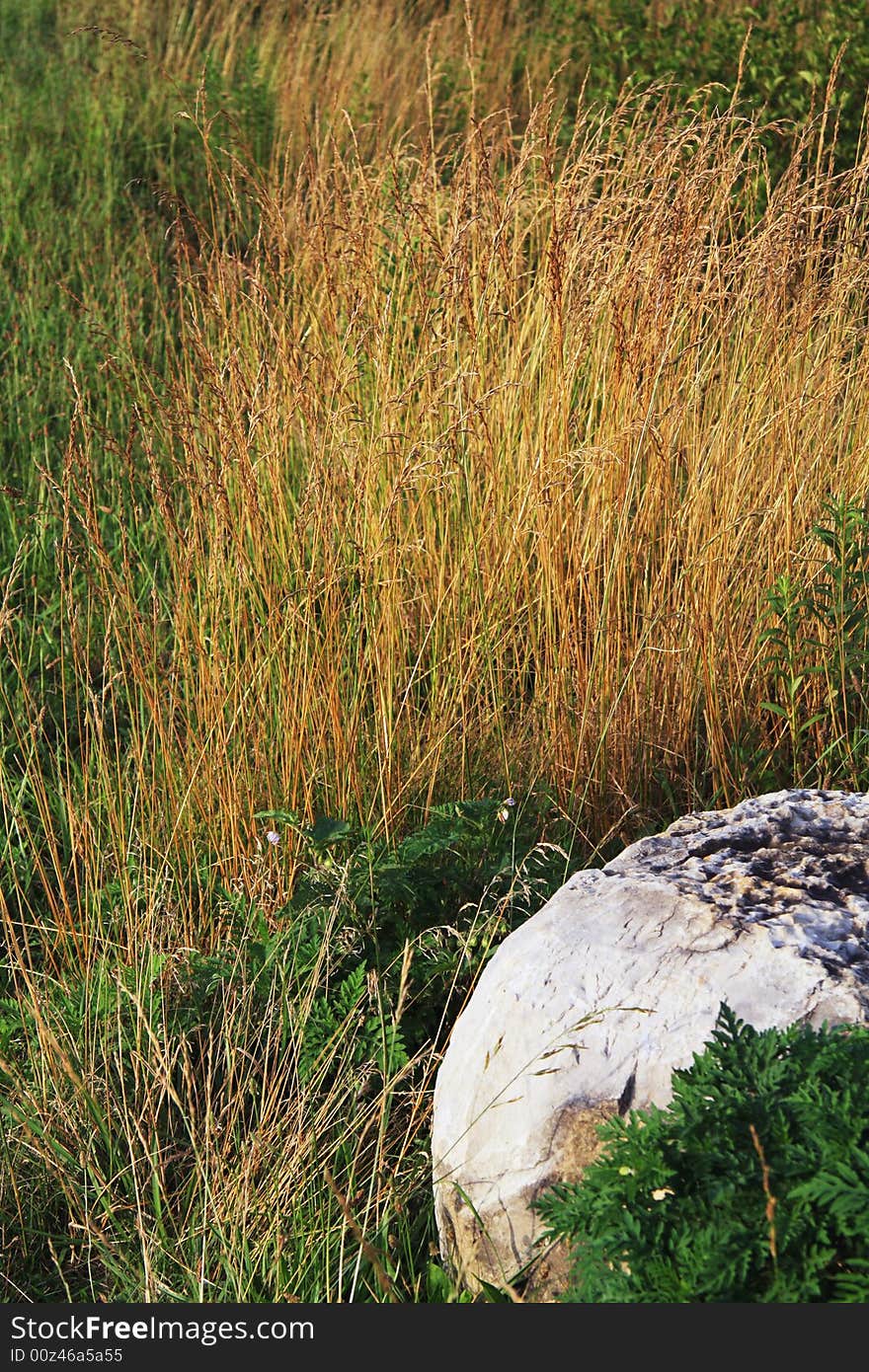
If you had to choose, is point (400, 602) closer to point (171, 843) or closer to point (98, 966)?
point (171, 843)

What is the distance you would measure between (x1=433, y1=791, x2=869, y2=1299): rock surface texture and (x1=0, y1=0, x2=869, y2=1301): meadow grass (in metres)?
0.20

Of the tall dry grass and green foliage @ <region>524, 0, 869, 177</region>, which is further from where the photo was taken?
green foliage @ <region>524, 0, 869, 177</region>

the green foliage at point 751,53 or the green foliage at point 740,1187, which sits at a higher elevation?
the green foliage at point 751,53

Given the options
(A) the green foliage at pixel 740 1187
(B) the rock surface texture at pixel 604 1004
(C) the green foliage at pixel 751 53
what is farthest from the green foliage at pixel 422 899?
(C) the green foliage at pixel 751 53

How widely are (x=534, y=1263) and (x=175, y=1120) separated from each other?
0.83m

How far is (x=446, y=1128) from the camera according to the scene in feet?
6.39

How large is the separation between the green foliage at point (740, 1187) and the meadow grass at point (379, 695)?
1.70ft

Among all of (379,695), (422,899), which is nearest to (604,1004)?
(422,899)

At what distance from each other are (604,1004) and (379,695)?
1178mm

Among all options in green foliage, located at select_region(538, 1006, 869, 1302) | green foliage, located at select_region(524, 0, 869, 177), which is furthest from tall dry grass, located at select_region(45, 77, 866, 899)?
green foliage, located at select_region(524, 0, 869, 177)

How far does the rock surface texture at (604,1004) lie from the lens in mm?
1780

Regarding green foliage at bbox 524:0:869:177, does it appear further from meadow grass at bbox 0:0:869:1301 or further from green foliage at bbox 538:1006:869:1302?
green foliage at bbox 538:1006:869:1302

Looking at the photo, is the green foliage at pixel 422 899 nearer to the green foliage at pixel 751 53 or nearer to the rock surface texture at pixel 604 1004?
the rock surface texture at pixel 604 1004

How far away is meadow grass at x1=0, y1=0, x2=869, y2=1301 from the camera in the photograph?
220cm
